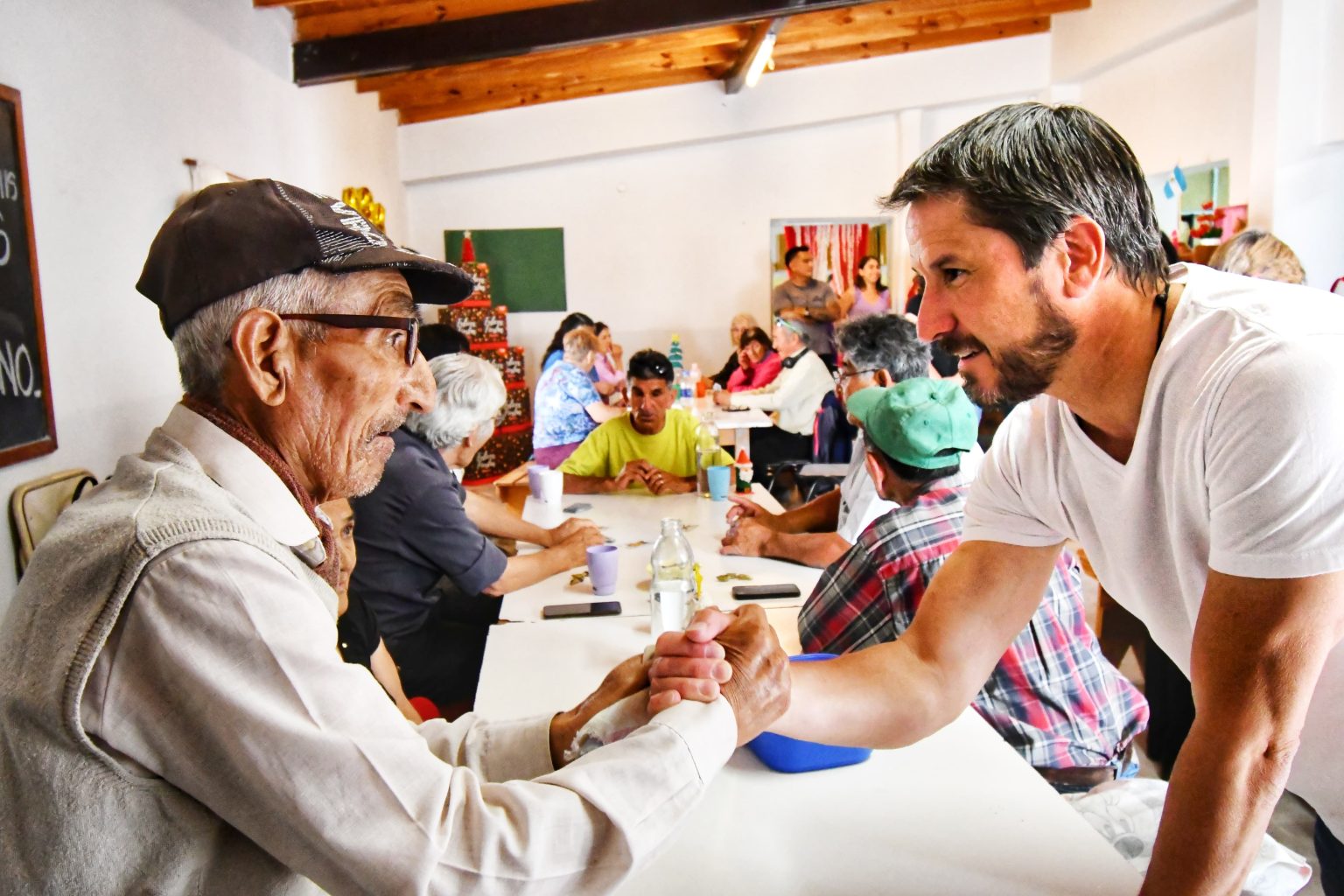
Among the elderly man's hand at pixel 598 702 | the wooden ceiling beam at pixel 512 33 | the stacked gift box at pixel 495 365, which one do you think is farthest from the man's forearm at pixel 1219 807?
the stacked gift box at pixel 495 365

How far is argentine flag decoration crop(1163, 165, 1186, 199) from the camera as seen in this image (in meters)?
6.80

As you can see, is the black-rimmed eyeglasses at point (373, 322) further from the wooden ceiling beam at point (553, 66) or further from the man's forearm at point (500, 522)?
the wooden ceiling beam at point (553, 66)

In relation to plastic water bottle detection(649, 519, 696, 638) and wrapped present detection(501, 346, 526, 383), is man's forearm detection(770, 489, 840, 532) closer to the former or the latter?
plastic water bottle detection(649, 519, 696, 638)

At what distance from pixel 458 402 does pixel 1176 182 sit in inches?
241

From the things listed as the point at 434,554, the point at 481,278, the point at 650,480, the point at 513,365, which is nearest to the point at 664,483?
the point at 650,480

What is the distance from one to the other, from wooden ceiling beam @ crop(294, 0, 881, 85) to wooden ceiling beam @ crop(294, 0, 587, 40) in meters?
0.07

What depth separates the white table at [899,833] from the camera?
46.4 inches

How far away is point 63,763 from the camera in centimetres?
82

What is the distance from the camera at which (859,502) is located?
2.88 meters

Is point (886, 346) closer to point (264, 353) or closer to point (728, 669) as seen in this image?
point (728, 669)

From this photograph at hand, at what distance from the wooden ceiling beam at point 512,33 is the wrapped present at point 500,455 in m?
3.30

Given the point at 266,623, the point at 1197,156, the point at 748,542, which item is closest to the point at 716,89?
the point at 1197,156

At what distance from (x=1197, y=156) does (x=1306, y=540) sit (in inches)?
269

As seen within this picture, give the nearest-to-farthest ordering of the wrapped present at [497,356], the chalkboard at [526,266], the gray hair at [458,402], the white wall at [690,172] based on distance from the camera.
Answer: the gray hair at [458,402] → the wrapped present at [497,356] → the white wall at [690,172] → the chalkboard at [526,266]
